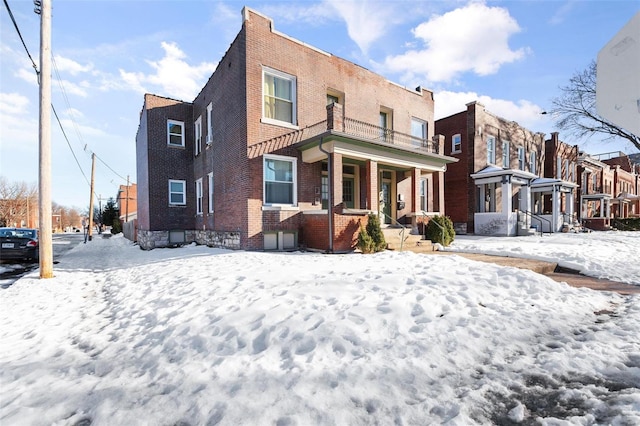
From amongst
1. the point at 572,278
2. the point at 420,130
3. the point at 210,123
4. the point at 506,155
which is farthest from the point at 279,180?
the point at 506,155

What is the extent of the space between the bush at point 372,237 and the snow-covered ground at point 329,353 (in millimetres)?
3534

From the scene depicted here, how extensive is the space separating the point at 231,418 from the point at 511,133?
2551cm

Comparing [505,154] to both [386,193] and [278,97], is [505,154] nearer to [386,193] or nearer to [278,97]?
[386,193]

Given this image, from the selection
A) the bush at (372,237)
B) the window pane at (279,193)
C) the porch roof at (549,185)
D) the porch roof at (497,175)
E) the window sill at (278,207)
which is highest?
the porch roof at (497,175)

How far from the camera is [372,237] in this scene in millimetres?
9492

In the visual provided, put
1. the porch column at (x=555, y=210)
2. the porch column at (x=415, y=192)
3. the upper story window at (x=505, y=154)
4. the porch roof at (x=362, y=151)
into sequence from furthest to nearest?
the upper story window at (x=505, y=154) → the porch column at (x=555, y=210) → the porch column at (x=415, y=192) → the porch roof at (x=362, y=151)

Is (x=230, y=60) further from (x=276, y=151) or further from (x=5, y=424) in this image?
(x=5, y=424)

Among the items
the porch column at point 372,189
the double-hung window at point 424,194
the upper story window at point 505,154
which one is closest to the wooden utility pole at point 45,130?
the porch column at point 372,189

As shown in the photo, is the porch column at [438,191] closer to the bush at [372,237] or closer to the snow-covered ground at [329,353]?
A: the bush at [372,237]

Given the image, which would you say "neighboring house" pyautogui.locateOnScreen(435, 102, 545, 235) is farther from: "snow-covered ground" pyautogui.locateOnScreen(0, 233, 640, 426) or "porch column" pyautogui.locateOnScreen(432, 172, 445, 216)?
"snow-covered ground" pyautogui.locateOnScreen(0, 233, 640, 426)

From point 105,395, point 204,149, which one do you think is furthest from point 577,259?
point 204,149

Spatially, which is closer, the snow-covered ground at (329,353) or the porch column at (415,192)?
the snow-covered ground at (329,353)

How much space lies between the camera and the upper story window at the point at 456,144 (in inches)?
772

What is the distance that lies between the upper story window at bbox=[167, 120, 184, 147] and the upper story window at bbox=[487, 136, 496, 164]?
19695 mm
